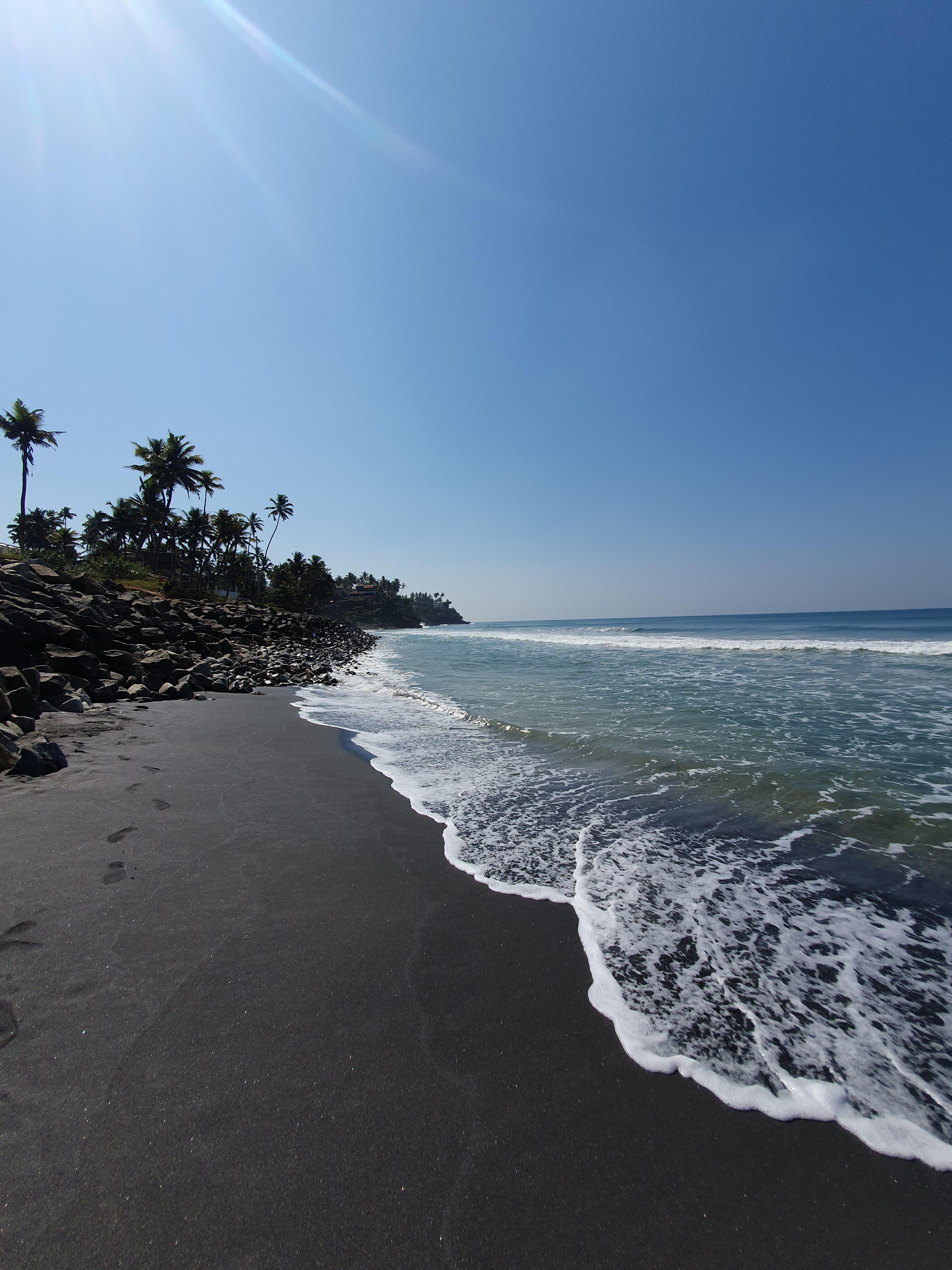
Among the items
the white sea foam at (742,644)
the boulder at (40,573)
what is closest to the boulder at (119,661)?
the boulder at (40,573)

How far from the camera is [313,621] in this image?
50125 mm

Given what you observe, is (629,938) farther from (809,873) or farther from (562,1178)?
(809,873)

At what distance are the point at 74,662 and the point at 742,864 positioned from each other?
38.5 feet

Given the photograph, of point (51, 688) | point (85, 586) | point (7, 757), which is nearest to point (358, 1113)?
point (7, 757)

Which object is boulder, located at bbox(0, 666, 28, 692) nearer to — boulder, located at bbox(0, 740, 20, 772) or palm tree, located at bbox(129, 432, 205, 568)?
boulder, located at bbox(0, 740, 20, 772)

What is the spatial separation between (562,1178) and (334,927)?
1.89 m

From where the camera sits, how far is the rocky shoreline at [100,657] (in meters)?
6.84

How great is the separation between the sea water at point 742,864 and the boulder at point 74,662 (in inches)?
173

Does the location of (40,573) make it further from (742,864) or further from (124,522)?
(124,522)

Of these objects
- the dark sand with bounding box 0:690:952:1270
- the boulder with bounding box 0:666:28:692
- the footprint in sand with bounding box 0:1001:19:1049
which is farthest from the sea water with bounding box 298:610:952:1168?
the boulder with bounding box 0:666:28:692

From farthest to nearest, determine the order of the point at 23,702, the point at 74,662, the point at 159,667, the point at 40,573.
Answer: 1. the point at 40,573
2. the point at 159,667
3. the point at 74,662
4. the point at 23,702

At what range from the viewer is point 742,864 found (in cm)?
432

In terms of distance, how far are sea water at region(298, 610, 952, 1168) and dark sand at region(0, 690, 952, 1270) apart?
0.94ft

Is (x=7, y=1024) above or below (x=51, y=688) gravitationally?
below
